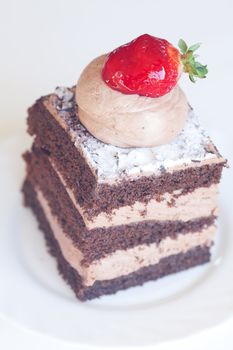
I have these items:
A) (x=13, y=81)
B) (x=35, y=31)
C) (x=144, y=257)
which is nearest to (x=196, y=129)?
(x=144, y=257)

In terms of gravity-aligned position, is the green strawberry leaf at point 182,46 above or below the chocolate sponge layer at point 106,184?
above

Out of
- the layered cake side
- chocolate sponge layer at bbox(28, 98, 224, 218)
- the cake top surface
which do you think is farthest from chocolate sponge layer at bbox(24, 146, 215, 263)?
the cake top surface

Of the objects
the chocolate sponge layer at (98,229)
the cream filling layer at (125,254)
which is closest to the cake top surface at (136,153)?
the chocolate sponge layer at (98,229)

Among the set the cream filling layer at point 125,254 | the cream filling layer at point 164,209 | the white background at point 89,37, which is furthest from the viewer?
the white background at point 89,37

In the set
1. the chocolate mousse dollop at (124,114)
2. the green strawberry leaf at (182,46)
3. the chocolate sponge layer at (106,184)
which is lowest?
the chocolate sponge layer at (106,184)

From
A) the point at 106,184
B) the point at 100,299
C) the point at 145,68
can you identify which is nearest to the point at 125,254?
the point at 100,299

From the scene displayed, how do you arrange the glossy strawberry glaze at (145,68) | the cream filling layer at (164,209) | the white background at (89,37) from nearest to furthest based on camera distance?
the glossy strawberry glaze at (145,68)
the cream filling layer at (164,209)
the white background at (89,37)

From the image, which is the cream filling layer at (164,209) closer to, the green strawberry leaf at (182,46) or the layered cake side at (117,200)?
the layered cake side at (117,200)

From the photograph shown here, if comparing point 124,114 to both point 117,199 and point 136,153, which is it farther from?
point 117,199
